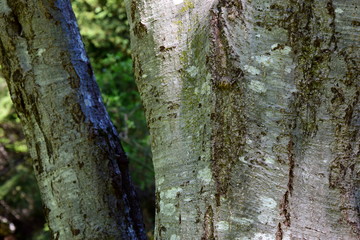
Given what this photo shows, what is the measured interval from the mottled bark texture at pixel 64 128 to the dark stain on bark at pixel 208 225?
1.90 ft

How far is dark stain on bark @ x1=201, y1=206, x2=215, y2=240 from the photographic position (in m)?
1.15

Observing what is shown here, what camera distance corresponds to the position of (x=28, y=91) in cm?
170

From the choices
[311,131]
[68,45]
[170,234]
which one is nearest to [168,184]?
[170,234]

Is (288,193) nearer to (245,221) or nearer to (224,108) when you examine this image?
(245,221)

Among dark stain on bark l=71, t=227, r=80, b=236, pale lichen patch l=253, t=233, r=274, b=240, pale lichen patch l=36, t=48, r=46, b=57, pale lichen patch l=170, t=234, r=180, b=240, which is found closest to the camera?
pale lichen patch l=253, t=233, r=274, b=240

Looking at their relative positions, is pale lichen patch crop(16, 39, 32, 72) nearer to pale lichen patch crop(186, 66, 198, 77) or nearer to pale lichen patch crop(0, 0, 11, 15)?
pale lichen patch crop(0, 0, 11, 15)

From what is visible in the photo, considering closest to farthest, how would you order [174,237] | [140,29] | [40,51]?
[174,237] → [140,29] → [40,51]

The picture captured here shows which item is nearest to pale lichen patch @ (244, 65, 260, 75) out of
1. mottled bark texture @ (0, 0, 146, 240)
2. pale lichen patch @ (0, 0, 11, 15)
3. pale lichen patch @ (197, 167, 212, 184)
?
pale lichen patch @ (197, 167, 212, 184)

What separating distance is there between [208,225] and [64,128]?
2.51ft

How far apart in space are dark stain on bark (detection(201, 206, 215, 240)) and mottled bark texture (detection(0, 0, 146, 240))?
1.90 feet

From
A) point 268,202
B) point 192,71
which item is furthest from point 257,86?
point 268,202

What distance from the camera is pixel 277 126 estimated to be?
1160mm

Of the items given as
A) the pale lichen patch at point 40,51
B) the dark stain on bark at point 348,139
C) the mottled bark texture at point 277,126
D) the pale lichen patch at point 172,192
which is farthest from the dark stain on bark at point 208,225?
the pale lichen patch at point 40,51

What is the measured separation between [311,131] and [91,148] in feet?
2.85
